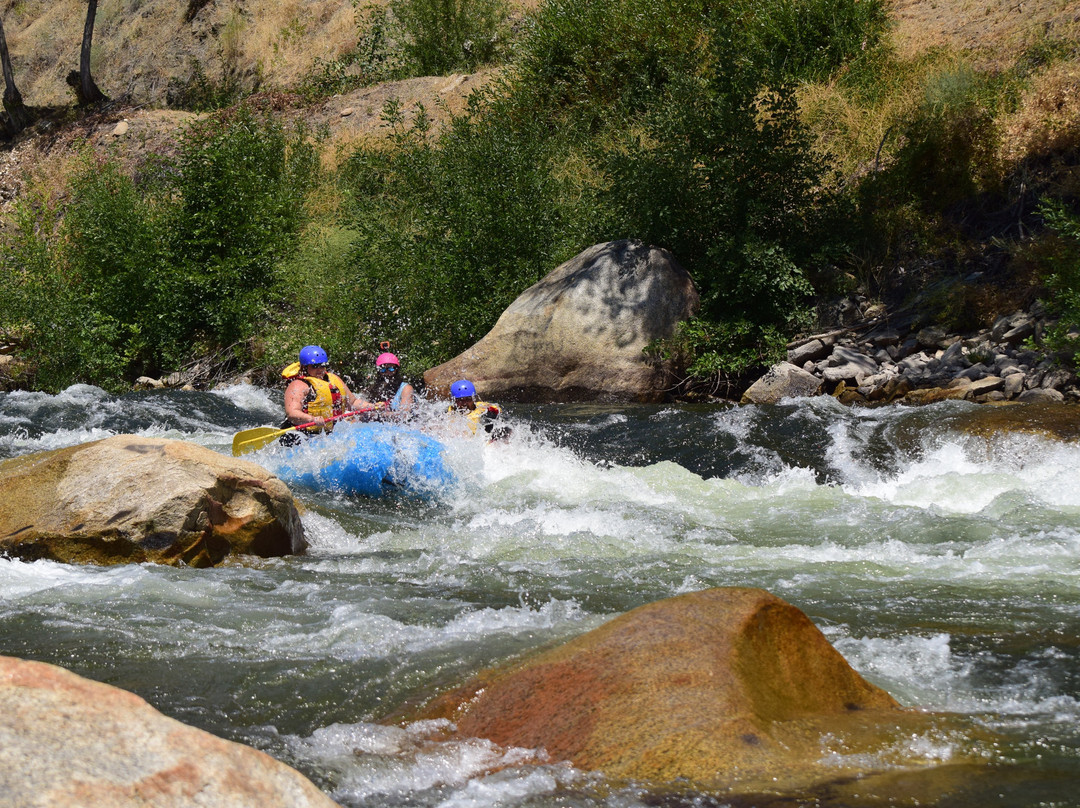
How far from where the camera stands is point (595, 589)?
4.30m

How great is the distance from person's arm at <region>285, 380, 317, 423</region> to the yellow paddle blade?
0.22m

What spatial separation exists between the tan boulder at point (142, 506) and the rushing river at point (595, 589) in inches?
6.5

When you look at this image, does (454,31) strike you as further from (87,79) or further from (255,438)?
(255,438)

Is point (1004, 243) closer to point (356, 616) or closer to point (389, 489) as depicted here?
point (389, 489)

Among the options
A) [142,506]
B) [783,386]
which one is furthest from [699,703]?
[783,386]

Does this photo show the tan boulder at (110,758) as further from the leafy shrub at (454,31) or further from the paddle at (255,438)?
the leafy shrub at (454,31)

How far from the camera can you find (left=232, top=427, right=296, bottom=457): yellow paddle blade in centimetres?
739

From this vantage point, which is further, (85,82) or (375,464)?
(85,82)

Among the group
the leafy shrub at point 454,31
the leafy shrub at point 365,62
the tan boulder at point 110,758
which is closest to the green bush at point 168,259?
the leafy shrub at point 454,31

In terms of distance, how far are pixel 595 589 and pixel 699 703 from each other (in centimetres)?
179

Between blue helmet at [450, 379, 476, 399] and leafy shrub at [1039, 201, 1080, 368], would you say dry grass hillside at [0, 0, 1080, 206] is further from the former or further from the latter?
blue helmet at [450, 379, 476, 399]

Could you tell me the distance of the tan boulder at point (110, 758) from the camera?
1620 millimetres

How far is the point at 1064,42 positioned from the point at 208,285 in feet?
36.8

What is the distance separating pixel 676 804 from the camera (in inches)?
87.4
